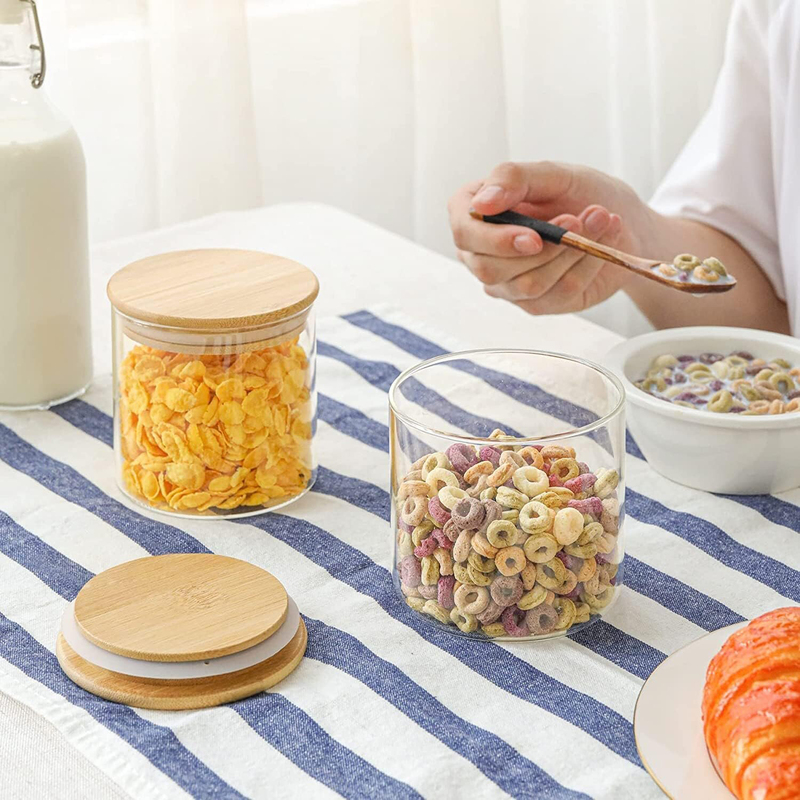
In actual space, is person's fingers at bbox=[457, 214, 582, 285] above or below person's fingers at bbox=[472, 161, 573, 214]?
below

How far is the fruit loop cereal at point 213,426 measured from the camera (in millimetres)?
760

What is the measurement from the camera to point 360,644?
66 cm

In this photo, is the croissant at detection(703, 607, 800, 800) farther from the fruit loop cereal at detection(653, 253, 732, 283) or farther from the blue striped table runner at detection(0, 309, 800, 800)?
the fruit loop cereal at detection(653, 253, 732, 283)

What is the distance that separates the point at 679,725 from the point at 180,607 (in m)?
0.28

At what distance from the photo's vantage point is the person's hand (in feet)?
3.39

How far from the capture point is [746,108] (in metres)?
1.29

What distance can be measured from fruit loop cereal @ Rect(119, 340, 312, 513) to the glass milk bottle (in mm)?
168

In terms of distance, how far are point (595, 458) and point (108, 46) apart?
127cm

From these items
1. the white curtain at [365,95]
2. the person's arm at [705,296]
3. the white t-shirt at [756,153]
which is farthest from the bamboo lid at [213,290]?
the white curtain at [365,95]

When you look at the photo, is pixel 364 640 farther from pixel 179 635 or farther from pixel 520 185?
pixel 520 185

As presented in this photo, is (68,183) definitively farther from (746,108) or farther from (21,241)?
(746,108)

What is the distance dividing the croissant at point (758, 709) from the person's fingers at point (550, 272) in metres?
0.56

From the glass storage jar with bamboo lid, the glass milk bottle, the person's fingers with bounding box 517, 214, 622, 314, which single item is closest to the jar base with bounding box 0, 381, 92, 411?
the glass milk bottle

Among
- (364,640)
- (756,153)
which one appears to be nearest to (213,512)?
(364,640)
